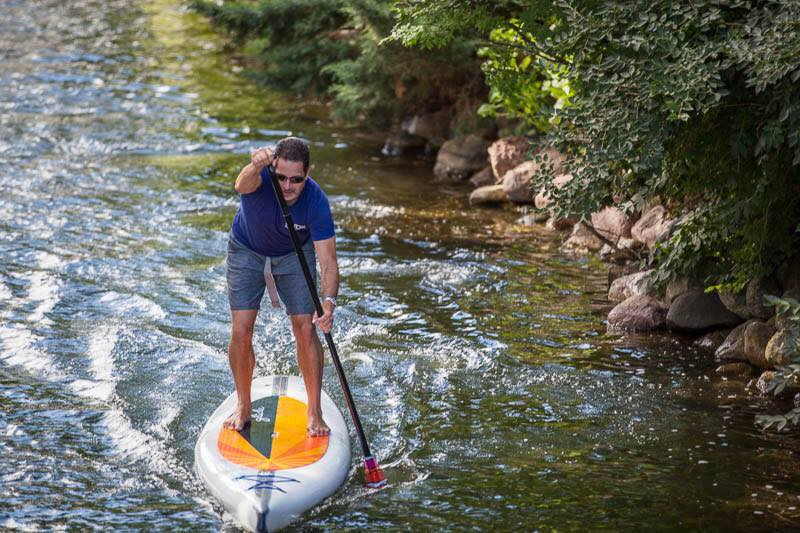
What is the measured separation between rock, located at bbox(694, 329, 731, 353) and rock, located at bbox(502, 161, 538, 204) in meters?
4.08

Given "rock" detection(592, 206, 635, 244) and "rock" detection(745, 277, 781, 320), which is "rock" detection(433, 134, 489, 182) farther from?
"rock" detection(745, 277, 781, 320)

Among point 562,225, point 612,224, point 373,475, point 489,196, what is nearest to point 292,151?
point 373,475

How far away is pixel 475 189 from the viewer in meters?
12.8

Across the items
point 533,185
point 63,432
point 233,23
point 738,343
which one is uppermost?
point 233,23

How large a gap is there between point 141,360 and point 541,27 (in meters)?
4.16

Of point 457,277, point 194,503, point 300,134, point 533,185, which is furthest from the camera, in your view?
point 300,134

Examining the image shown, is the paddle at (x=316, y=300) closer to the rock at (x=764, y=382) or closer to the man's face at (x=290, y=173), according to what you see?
the man's face at (x=290, y=173)

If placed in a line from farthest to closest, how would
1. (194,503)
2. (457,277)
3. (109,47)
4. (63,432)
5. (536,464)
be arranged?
(109,47)
(457,277)
(63,432)
(536,464)
(194,503)

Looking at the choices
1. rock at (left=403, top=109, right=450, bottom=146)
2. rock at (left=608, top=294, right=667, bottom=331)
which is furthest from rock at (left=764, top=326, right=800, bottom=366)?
rock at (left=403, top=109, right=450, bottom=146)

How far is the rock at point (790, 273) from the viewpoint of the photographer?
7.67m

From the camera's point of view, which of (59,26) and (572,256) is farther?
(59,26)

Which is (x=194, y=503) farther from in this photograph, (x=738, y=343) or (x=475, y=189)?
(x=475, y=189)

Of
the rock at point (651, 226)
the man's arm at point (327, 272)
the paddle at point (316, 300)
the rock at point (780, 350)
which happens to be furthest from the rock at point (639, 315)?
the man's arm at point (327, 272)

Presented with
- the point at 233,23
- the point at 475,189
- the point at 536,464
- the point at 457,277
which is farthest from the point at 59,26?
the point at 536,464
